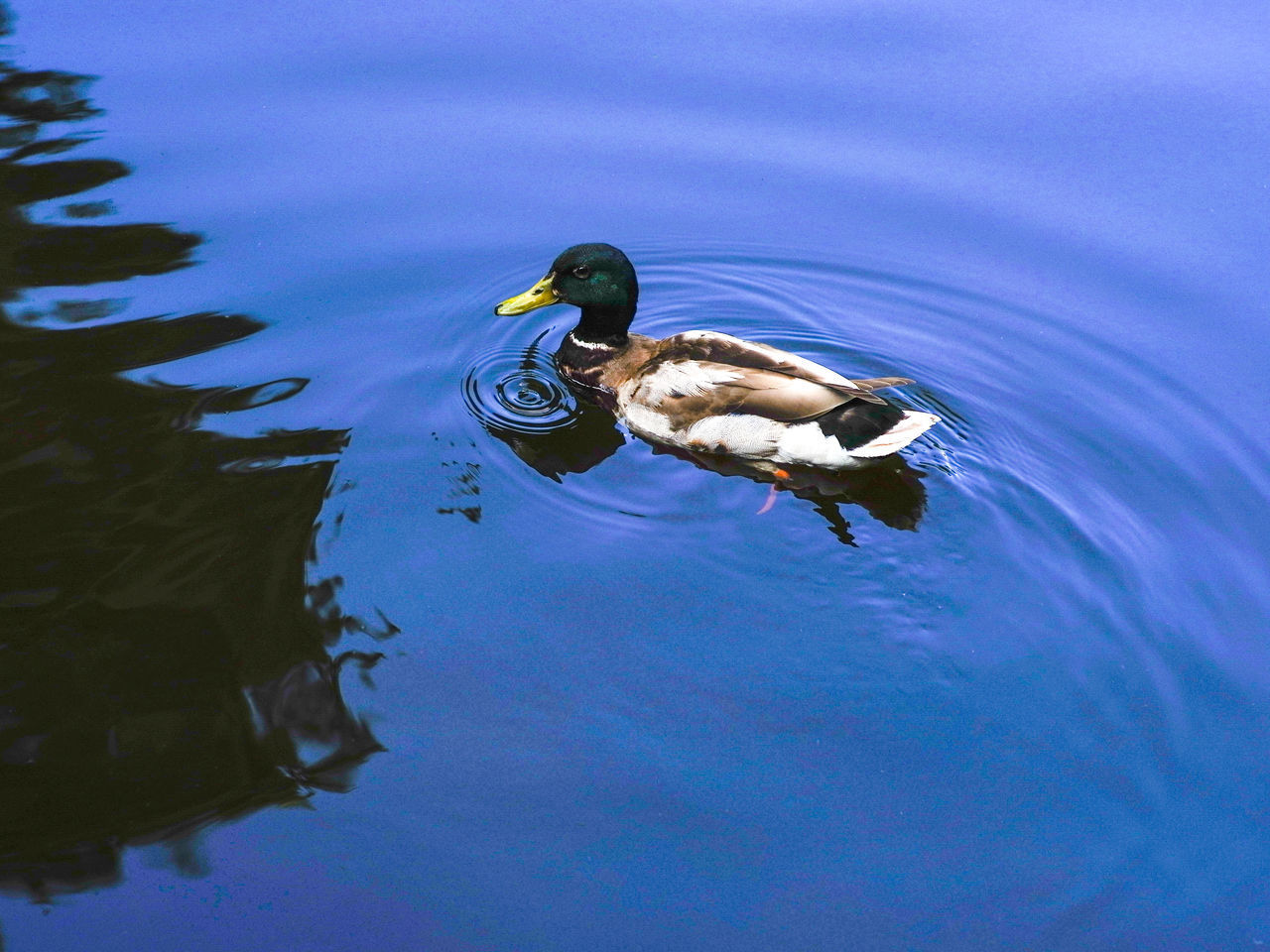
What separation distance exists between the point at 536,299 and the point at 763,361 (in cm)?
147

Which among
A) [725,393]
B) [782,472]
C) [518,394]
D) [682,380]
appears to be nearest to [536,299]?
[518,394]

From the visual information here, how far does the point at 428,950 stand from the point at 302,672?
1.34 m

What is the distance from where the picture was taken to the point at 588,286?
22.0ft

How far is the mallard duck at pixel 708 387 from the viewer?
19.2ft

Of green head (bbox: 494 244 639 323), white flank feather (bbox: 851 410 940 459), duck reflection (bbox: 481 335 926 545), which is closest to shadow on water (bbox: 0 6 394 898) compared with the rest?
duck reflection (bbox: 481 335 926 545)

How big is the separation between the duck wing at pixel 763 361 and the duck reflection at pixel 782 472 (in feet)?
1.37

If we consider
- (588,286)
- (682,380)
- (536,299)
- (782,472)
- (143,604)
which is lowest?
(143,604)

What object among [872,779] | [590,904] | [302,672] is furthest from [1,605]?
[872,779]

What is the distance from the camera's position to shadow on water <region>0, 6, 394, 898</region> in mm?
4227

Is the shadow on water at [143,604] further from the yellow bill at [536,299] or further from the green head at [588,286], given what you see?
the green head at [588,286]

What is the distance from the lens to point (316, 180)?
799 cm

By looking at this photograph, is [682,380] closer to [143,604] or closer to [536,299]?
[536,299]

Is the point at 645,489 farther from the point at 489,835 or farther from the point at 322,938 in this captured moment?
the point at 322,938

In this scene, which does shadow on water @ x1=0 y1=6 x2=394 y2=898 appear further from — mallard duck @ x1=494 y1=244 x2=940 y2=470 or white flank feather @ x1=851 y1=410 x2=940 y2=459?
white flank feather @ x1=851 y1=410 x2=940 y2=459
